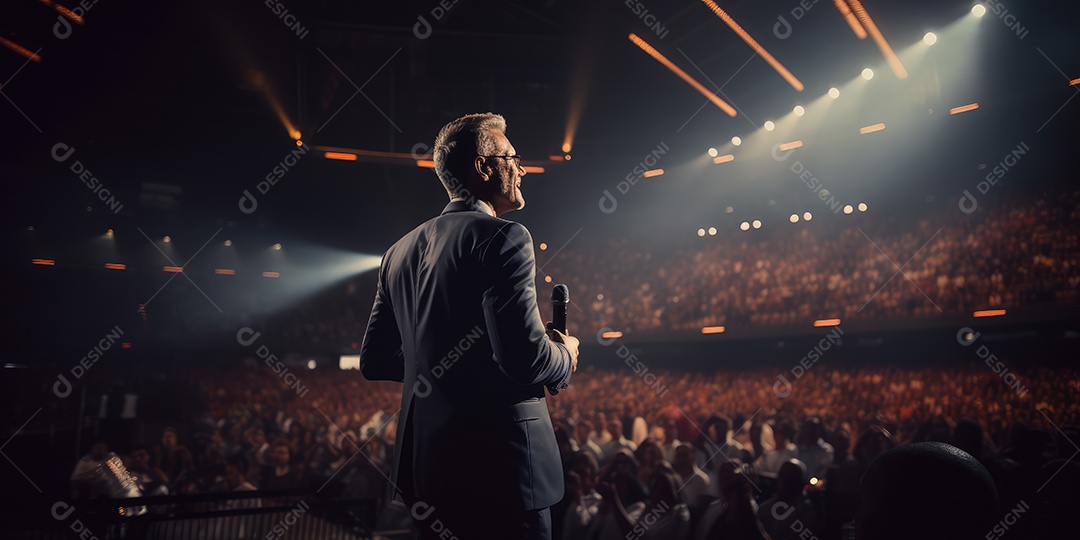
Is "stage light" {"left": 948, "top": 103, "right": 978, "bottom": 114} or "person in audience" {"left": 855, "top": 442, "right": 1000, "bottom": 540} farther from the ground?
"stage light" {"left": 948, "top": 103, "right": 978, "bottom": 114}

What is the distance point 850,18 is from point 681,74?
124 inches

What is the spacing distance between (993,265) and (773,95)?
15.4 feet

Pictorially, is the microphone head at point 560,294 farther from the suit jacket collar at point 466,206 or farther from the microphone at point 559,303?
the suit jacket collar at point 466,206

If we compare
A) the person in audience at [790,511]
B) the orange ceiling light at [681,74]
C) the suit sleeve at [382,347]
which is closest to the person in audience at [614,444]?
the person in audience at [790,511]

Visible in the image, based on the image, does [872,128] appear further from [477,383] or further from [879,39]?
[477,383]

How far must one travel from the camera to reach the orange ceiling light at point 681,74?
35.9ft

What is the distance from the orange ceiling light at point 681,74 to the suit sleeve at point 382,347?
9.85 meters

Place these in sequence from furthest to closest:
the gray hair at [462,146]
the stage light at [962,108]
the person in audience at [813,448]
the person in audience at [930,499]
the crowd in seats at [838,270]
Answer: the stage light at [962,108], the crowd in seats at [838,270], the person in audience at [813,448], the gray hair at [462,146], the person in audience at [930,499]

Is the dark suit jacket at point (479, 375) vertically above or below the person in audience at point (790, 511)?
above

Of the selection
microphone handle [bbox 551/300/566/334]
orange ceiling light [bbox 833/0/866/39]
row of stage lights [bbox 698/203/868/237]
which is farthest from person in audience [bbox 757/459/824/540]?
row of stage lights [bbox 698/203/868/237]

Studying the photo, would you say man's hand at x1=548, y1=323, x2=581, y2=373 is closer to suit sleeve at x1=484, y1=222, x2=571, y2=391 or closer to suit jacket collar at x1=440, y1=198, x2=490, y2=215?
suit sleeve at x1=484, y1=222, x2=571, y2=391

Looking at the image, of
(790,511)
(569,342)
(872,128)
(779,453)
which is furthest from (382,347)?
(872,128)

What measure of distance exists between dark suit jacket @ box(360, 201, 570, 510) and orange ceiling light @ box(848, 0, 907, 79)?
937 centimetres

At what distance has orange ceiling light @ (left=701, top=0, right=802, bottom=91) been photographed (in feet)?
31.6
